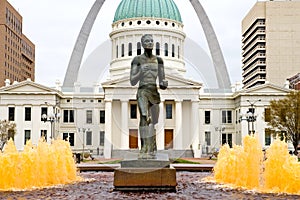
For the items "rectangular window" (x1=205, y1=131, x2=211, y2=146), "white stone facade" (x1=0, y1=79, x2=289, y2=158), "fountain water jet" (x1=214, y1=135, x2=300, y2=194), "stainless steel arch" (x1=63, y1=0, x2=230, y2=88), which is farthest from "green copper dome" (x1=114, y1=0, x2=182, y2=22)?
"fountain water jet" (x1=214, y1=135, x2=300, y2=194)

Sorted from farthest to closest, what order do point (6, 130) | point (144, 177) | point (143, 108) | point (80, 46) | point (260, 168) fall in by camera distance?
point (6, 130) → point (80, 46) → point (260, 168) → point (143, 108) → point (144, 177)

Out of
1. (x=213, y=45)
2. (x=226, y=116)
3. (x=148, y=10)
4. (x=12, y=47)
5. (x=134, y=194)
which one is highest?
(x=148, y=10)

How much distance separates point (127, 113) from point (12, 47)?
6178 centimetres

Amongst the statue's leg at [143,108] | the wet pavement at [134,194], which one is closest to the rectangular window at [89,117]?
the wet pavement at [134,194]

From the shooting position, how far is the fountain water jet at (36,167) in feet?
53.4

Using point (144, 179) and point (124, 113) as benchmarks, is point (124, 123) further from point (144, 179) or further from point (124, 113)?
point (144, 179)

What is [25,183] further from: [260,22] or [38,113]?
[260,22]

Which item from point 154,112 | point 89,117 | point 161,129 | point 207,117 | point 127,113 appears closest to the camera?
point 154,112

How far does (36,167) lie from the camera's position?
57.0ft

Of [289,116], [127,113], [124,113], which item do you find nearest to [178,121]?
[127,113]

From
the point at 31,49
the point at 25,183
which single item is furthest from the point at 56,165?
the point at 31,49

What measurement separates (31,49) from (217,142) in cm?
8515

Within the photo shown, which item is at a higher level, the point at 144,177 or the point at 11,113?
the point at 11,113

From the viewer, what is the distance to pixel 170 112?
7694cm
